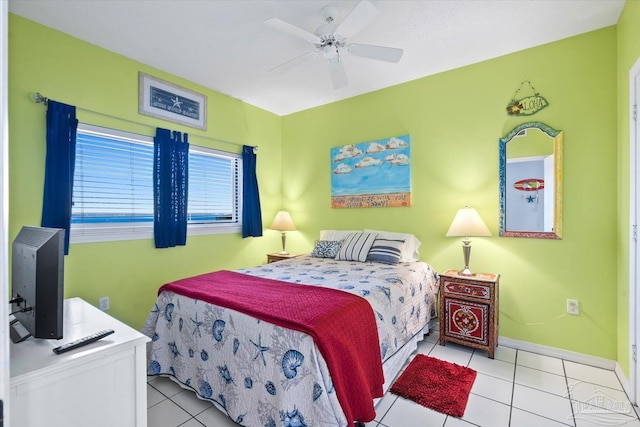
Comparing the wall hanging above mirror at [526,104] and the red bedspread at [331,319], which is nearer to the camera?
the red bedspread at [331,319]

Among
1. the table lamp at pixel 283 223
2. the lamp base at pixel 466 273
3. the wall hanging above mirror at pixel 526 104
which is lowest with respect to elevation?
the lamp base at pixel 466 273

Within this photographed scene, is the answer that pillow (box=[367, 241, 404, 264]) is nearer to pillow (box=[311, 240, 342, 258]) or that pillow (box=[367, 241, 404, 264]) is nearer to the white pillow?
the white pillow

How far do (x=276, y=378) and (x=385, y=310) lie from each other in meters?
0.85

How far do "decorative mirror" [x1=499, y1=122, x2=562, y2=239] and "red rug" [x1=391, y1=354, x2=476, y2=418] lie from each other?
128 centimetres

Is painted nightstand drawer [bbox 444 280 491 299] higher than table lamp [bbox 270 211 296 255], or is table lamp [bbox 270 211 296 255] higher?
table lamp [bbox 270 211 296 255]

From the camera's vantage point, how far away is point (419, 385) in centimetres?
213

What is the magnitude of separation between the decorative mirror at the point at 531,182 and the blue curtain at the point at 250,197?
8.83ft

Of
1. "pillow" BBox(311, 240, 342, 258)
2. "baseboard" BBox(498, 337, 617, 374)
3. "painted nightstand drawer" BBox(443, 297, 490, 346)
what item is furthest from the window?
"baseboard" BBox(498, 337, 617, 374)

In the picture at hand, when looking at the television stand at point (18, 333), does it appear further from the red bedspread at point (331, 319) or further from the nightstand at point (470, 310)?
the nightstand at point (470, 310)

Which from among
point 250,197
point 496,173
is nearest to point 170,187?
point 250,197

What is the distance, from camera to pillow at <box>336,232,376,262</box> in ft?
10.2

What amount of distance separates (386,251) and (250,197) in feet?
5.97

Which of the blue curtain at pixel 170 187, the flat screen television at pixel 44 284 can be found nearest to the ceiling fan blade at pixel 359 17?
the flat screen television at pixel 44 284

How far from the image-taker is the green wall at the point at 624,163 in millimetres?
2037
